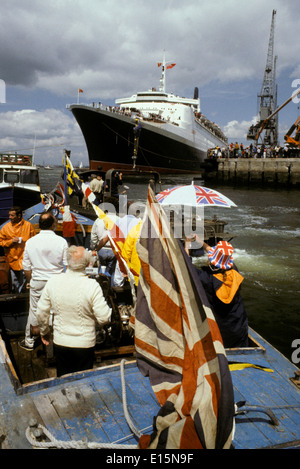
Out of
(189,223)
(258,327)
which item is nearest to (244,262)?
(189,223)

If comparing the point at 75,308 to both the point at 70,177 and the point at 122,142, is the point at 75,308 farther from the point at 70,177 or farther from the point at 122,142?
the point at 122,142

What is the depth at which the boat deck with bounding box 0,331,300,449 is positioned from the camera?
2564 mm

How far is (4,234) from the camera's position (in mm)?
5750

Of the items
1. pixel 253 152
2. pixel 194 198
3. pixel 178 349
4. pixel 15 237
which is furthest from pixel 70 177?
pixel 253 152

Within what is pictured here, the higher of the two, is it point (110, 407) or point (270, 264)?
point (110, 407)

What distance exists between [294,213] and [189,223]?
13.8m

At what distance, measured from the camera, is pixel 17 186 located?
496 inches

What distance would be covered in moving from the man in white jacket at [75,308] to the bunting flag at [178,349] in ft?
1.59

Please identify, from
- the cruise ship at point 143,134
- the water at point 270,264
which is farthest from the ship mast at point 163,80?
the water at point 270,264

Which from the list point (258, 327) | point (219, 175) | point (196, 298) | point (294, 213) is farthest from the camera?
point (219, 175)

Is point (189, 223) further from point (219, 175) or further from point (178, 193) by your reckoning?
point (219, 175)

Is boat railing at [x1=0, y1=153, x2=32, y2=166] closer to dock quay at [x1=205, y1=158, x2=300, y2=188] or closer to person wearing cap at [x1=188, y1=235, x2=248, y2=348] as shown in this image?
person wearing cap at [x1=188, y1=235, x2=248, y2=348]

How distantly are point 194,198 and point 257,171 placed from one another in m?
34.8

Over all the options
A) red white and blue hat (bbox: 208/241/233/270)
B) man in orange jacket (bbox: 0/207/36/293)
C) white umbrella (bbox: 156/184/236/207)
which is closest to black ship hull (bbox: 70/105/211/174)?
white umbrella (bbox: 156/184/236/207)
